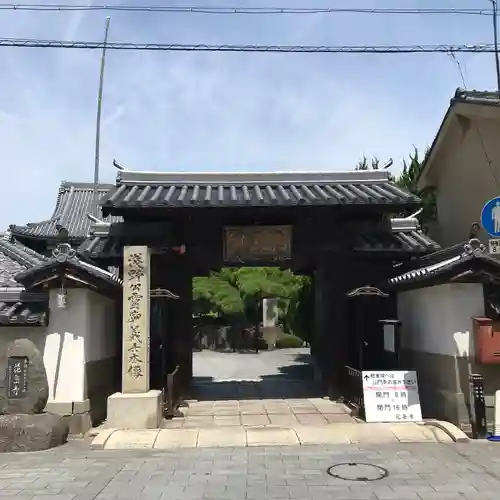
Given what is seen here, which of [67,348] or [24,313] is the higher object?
[24,313]

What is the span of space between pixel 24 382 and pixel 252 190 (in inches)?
313

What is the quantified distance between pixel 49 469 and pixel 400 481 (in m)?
5.40

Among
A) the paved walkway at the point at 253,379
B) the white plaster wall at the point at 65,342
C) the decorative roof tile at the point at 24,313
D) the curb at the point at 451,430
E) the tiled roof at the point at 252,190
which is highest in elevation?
the tiled roof at the point at 252,190

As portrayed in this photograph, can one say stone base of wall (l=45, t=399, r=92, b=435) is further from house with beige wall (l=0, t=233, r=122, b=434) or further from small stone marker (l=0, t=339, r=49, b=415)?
small stone marker (l=0, t=339, r=49, b=415)

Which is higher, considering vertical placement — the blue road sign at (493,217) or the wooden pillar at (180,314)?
the blue road sign at (493,217)

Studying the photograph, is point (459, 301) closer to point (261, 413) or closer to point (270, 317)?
point (261, 413)

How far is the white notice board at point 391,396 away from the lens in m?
12.0

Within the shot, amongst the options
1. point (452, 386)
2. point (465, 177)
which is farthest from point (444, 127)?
point (452, 386)

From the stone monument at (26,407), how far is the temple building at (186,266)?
33.7 inches

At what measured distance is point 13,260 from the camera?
14867 millimetres

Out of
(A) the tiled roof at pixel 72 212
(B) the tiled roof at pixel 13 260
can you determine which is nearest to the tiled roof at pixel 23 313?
(B) the tiled roof at pixel 13 260

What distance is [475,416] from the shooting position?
35.2 feet

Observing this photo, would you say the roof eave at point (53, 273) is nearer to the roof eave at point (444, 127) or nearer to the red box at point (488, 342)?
the red box at point (488, 342)

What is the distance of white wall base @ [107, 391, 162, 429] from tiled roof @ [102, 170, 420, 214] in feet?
15.1
